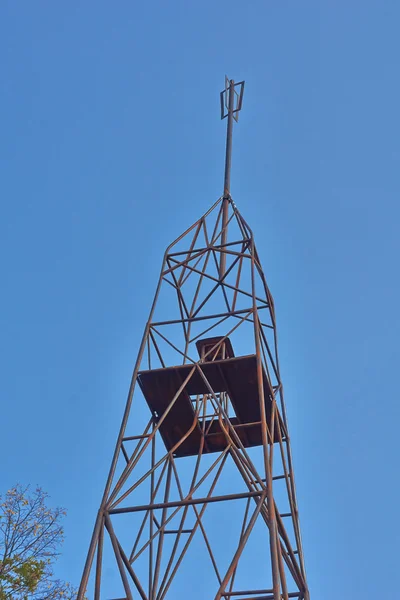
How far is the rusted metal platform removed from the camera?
15.6 meters

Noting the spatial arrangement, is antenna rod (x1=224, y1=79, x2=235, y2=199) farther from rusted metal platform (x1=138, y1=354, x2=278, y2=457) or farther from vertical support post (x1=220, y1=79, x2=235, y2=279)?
rusted metal platform (x1=138, y1=354, x2=278, y2=457)

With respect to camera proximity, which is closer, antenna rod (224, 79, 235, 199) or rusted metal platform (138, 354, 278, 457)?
rusted metal platform (138, 354, 278, 457)

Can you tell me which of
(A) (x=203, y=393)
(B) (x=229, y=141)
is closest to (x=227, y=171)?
(B) (x=229, y=141)

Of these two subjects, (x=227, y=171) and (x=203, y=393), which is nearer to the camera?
(x=203, y=393)

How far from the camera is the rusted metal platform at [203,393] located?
15.6 metres

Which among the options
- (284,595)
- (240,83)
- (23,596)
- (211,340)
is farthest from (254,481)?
(240,83)

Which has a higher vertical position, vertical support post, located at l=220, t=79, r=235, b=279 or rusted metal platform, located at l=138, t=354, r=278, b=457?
vertical support post, located at l=220, t=79, r=235, b=279

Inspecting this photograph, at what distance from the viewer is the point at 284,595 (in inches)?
510

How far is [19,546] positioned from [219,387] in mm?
5454

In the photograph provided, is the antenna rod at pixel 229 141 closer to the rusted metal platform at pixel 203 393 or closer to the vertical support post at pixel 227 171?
the vertical support post at pixel 227 171

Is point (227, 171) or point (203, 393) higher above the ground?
point (227, 171)

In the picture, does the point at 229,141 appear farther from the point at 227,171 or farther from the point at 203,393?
the point at 203,393

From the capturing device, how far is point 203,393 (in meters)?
16.1

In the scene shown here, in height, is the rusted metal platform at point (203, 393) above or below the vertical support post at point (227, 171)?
below
